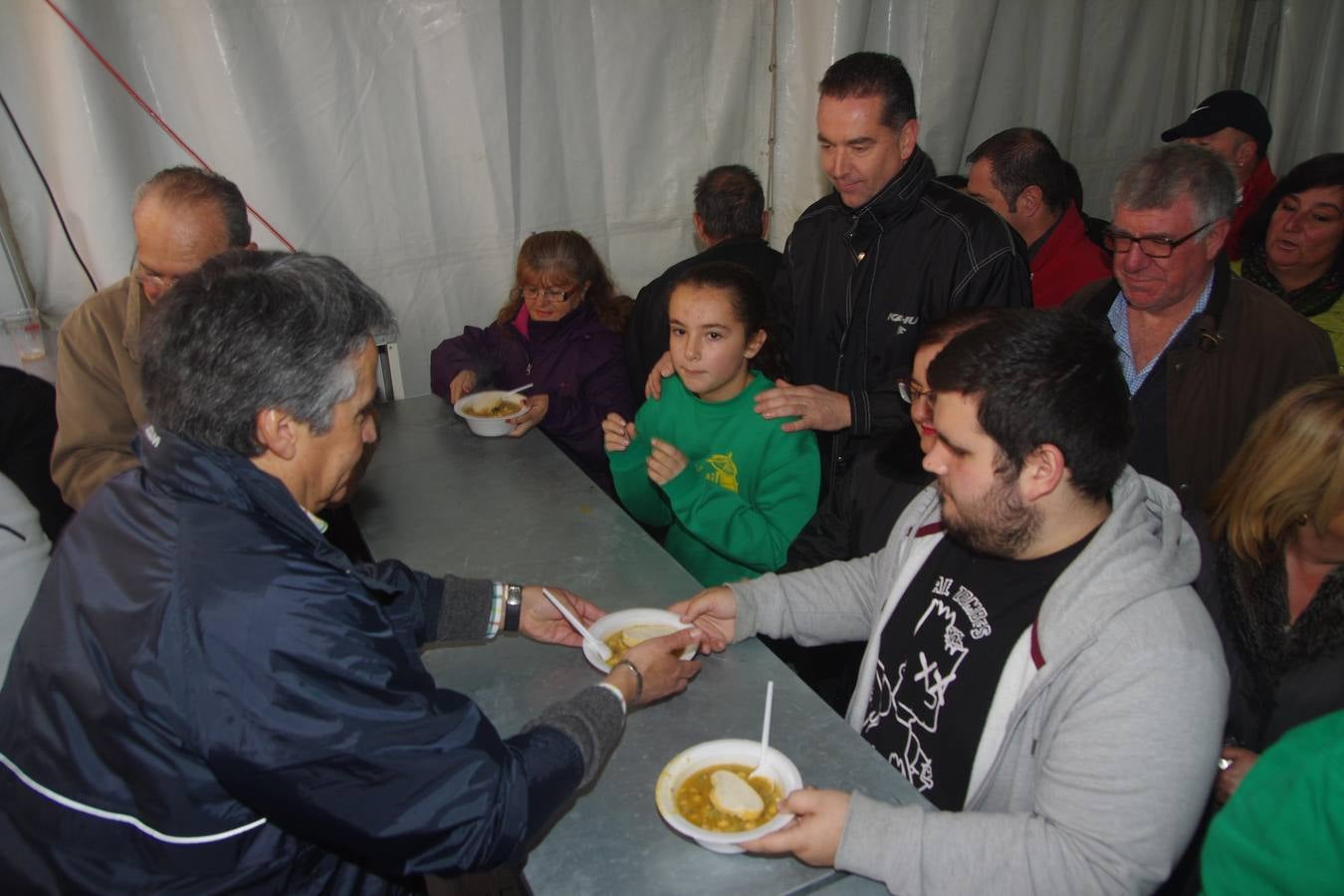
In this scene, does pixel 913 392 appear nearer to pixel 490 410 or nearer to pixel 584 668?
pixel 584 668

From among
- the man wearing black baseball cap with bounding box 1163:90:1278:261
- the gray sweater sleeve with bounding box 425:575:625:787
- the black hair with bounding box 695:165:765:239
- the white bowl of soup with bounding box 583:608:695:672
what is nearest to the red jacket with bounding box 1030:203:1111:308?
the man wearing black baseball cap with bounding box 1163:90:1278:261

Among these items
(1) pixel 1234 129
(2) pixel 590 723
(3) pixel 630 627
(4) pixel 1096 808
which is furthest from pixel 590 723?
(1) pixel 1234 129

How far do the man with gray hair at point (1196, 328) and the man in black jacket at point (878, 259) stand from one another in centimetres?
38

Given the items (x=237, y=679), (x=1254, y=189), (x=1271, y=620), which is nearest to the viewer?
(x=237, y=679)

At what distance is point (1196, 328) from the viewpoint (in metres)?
2.53

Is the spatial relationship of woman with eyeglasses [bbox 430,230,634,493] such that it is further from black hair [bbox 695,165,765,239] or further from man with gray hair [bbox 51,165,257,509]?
man with gray hair [bbox 51,165,257,509]

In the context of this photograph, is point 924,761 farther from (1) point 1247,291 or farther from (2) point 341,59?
(2) point 341,59

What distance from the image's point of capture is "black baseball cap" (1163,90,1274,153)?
4.00m

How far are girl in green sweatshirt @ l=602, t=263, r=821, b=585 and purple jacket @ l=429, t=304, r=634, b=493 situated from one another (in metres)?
0.69

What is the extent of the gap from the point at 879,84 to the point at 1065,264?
1568mm

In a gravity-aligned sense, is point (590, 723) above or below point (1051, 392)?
below

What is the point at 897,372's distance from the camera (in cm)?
290

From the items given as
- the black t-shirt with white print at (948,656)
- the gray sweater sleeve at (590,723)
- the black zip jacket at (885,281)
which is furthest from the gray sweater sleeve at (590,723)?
the black zip jacket at (885,281)

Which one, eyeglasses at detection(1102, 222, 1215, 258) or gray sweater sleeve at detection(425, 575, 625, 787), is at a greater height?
eyeglasses at detection(1102, 222, 1215, 258)
